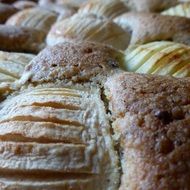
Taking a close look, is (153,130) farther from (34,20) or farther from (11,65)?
(34,20)

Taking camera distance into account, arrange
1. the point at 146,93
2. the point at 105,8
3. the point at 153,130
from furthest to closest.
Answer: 1. the point at 105,8
2. the point at 146,93
3. the point at 153,130

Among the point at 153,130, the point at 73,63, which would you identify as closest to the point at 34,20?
the point at 73,63

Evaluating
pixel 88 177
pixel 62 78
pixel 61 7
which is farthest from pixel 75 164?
pixel 61 7

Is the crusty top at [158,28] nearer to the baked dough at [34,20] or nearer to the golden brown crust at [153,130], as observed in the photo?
the baked dough at [34,20]

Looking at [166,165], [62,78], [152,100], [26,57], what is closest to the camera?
[166,165]

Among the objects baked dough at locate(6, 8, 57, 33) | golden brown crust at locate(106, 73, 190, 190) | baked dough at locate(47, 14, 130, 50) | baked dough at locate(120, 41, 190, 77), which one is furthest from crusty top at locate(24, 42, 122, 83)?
baked dough at locate(6, 8, 57, 33)

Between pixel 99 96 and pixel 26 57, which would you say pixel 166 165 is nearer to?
pixel 99 96
